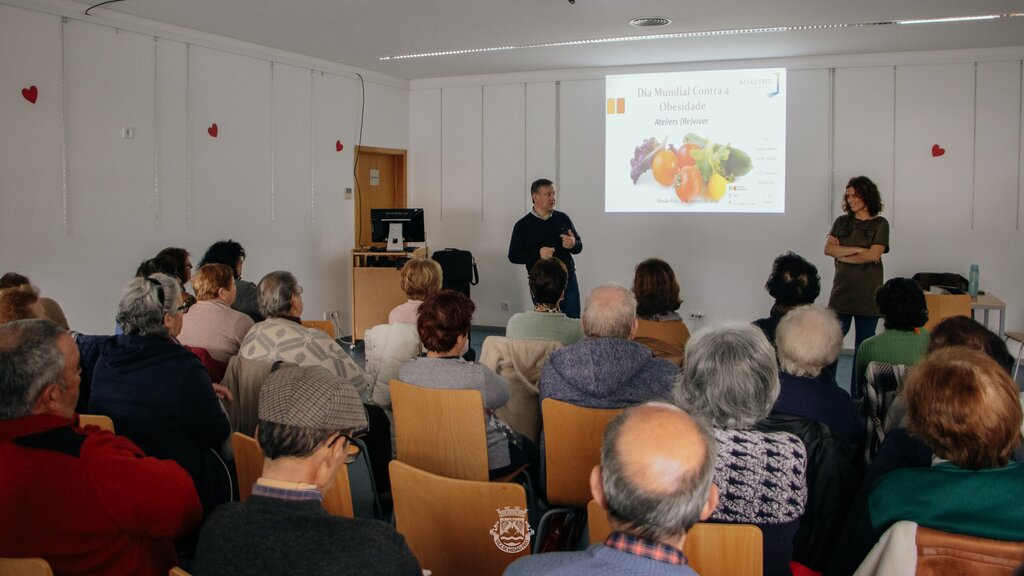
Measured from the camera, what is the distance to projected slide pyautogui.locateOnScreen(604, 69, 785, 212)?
8.09m

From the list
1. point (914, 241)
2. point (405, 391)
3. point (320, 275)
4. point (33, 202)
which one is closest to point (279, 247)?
point (320, 275)

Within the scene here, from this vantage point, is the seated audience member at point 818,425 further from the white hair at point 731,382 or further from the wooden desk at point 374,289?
the wooden desk at point 374,289

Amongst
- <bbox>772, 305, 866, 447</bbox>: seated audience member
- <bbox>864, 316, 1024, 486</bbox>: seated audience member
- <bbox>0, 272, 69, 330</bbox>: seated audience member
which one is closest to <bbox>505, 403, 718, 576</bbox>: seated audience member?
<bbox>864, 316, 1024, 486</bbox>: seated audience member

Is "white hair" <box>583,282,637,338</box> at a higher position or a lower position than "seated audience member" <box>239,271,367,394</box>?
higher

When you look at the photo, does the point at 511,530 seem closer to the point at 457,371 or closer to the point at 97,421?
the point at 457,371

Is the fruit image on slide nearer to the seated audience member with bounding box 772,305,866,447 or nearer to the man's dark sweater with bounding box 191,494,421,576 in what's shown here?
the seated audience member with bounding box 772,305,866,447

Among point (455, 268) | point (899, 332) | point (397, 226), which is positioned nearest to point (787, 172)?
point (455, 268)

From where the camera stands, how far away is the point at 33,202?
5.80m

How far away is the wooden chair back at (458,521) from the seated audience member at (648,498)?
0.68m

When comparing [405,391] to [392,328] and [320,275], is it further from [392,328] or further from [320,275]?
[320,275]

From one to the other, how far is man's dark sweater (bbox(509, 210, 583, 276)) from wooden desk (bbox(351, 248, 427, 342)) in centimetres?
182

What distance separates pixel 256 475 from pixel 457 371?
820mm

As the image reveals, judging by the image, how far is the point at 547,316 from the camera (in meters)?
3.88

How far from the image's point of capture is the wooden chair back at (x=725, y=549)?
1.70 m
